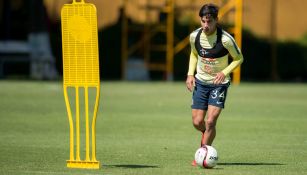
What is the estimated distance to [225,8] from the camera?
34.4m

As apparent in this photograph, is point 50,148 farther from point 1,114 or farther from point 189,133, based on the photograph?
point 1,114

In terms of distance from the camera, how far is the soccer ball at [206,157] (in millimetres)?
11602

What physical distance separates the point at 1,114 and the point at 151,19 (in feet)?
61.6

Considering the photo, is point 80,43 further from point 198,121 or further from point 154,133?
point 154,133

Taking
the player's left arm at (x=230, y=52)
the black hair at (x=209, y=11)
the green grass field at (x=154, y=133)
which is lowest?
the green grass field at (x=154, y=133)

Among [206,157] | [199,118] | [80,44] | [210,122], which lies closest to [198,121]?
[199,118]

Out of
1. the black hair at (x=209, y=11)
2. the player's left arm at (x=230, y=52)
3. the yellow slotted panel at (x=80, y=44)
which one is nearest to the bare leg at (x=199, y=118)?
the player's left arm at (x=230, y=52)

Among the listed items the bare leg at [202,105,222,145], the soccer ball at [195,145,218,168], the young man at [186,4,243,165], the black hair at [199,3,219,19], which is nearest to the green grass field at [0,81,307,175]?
the soccer ball at [195,145,218,168]

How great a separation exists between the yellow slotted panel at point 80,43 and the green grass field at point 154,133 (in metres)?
1.14

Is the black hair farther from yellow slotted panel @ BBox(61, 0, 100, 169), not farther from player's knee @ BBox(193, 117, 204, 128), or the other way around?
yellow slotted panel @ BBox(61, 0, 100, 169)

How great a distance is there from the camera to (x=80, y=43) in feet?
36.1

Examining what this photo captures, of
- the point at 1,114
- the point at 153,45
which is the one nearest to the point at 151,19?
the point at 153,45

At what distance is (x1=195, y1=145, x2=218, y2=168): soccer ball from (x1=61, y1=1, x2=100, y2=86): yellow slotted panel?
1640 mm

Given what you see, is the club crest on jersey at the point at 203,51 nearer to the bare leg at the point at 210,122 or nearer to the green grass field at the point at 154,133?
the bare leg at the point at 210,122
